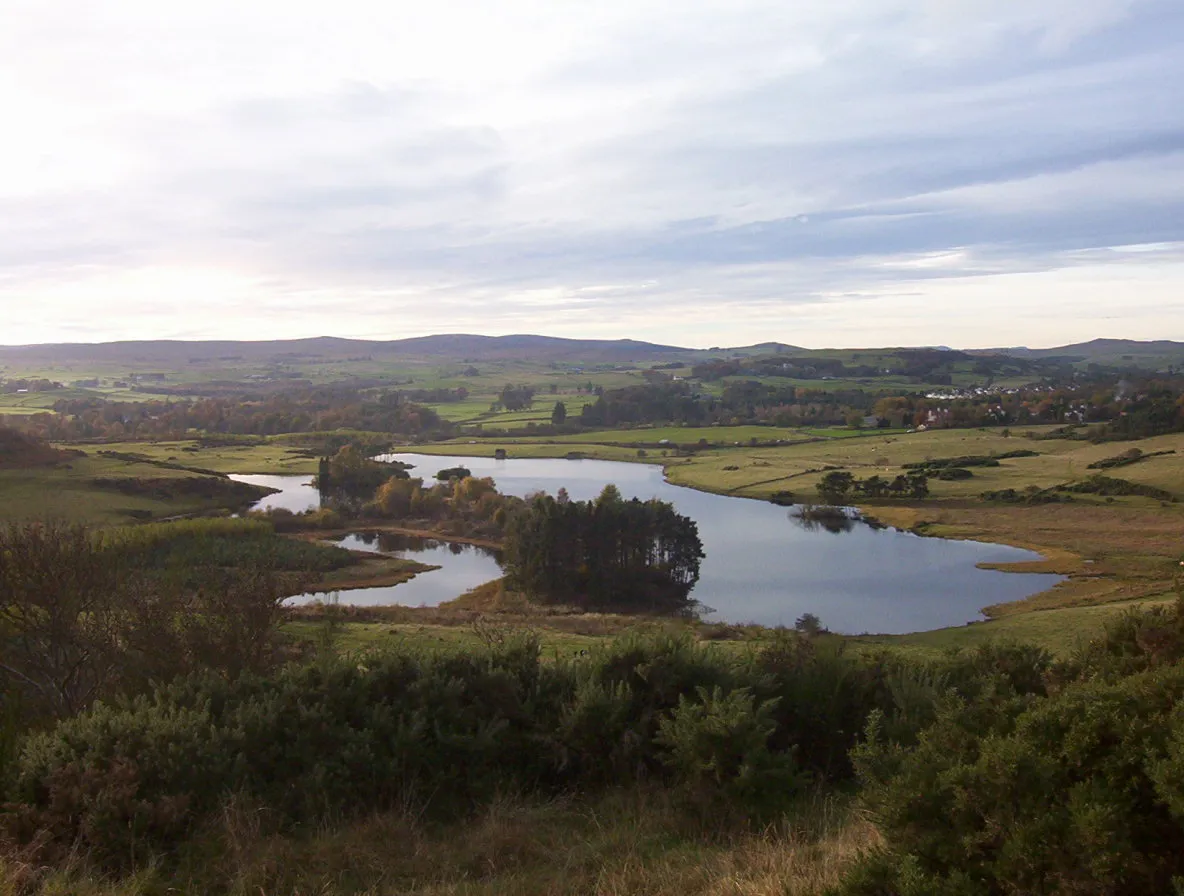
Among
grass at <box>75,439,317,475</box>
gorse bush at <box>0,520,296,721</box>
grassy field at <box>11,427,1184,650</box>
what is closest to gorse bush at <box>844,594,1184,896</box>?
gorse bush at <box>0,520,296,721</box>

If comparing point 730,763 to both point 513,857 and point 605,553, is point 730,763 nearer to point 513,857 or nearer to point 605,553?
point 513,857

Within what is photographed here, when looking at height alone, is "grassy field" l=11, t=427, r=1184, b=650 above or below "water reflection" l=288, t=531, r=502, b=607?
above

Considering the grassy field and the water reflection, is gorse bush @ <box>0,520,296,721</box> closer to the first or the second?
the grassy field

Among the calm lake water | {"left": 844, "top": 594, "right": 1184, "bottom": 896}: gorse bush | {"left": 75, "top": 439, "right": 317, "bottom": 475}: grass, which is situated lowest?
the calm lake water

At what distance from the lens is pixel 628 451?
88.0 metres

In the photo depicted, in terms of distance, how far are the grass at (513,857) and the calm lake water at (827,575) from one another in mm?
27129

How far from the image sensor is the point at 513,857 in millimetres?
6336

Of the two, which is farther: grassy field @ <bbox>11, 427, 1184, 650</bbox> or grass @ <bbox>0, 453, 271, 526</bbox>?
grass @ <bbox>0, 453, 271, 526</bbox>

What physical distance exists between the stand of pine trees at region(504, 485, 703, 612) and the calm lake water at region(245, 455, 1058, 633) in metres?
1.98

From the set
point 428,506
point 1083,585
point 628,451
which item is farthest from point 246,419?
point 1083,585

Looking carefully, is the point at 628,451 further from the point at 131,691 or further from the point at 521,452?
the point at 131,691

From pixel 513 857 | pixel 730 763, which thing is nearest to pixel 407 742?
pixel 513 857

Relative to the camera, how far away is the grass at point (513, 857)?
5.36m

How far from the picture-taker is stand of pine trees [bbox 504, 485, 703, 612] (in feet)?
133
